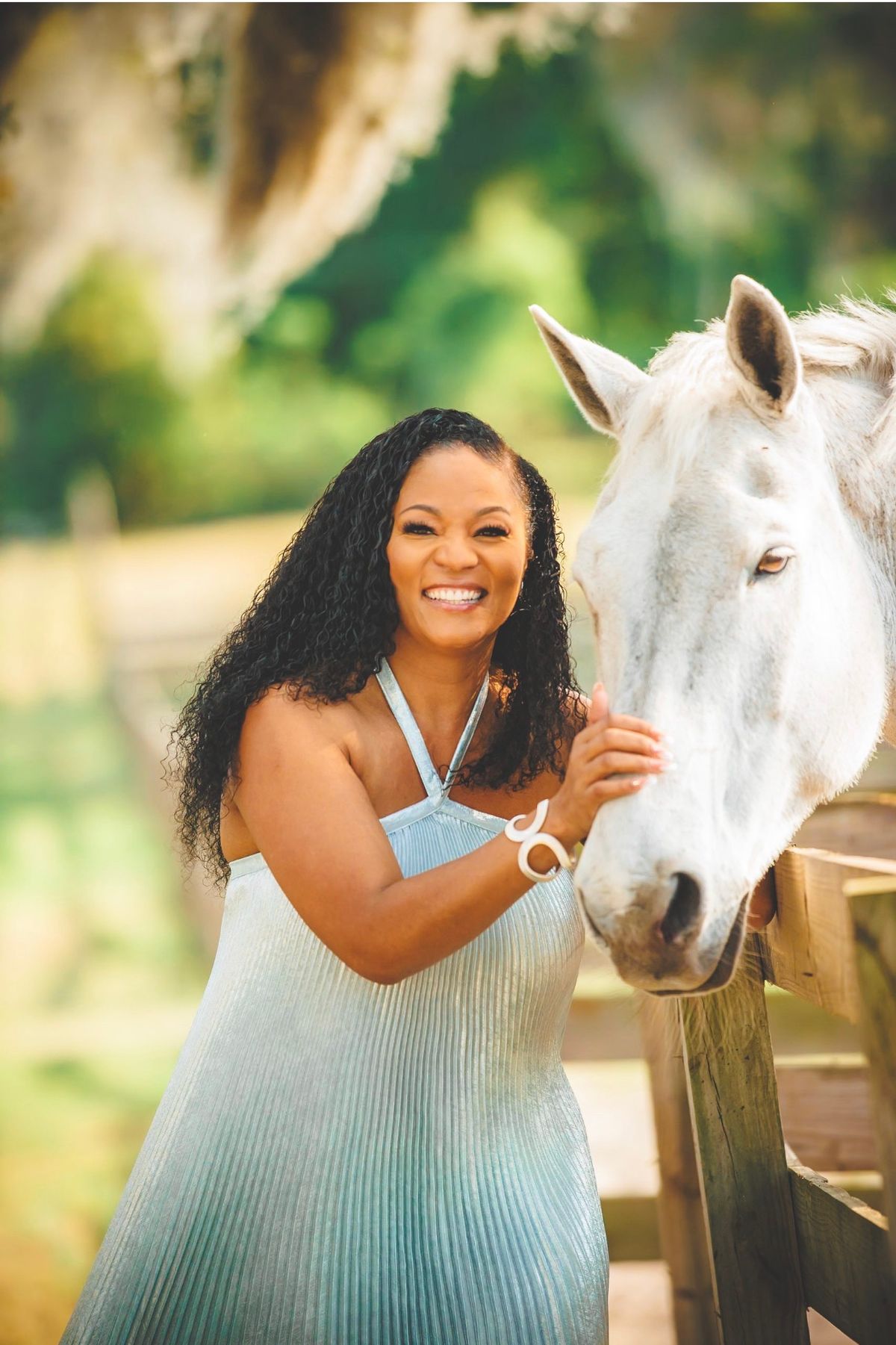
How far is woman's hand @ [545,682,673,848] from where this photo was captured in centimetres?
120

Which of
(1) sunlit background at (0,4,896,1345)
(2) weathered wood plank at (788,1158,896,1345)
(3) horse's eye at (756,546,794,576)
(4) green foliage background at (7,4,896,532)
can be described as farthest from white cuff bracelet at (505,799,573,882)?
(4) green foliage background at (7,4,896,532)

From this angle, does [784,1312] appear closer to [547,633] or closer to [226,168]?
[547,633]

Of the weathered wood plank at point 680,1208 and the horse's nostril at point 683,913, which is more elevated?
the horse's nostril at point 683,913

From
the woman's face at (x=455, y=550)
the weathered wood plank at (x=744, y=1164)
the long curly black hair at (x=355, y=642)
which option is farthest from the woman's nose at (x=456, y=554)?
the weathered wood plank at (x=744, y=1164)

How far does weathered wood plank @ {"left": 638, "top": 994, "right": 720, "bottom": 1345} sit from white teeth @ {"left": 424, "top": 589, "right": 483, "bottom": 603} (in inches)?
57.9

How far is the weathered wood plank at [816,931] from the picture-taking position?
120cm

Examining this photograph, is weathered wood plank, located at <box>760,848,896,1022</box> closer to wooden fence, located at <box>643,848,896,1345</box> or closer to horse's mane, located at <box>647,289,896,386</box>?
wooden fence, located at <box>643,848,896,1345</box>

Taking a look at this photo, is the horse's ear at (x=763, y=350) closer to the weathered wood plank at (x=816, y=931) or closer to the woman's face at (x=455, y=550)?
the woman's face at (x=455, y=550)

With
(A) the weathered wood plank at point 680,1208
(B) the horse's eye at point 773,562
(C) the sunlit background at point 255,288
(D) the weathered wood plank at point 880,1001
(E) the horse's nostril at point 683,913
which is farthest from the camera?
(C) the sunlit background at point 255,288

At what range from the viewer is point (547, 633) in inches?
75.7

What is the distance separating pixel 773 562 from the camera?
4.46 feet

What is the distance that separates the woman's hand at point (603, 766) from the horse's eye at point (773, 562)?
268 millimetres

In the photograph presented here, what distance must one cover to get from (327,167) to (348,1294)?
422 centimetres

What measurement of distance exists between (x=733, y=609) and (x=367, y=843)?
1.82 ft
